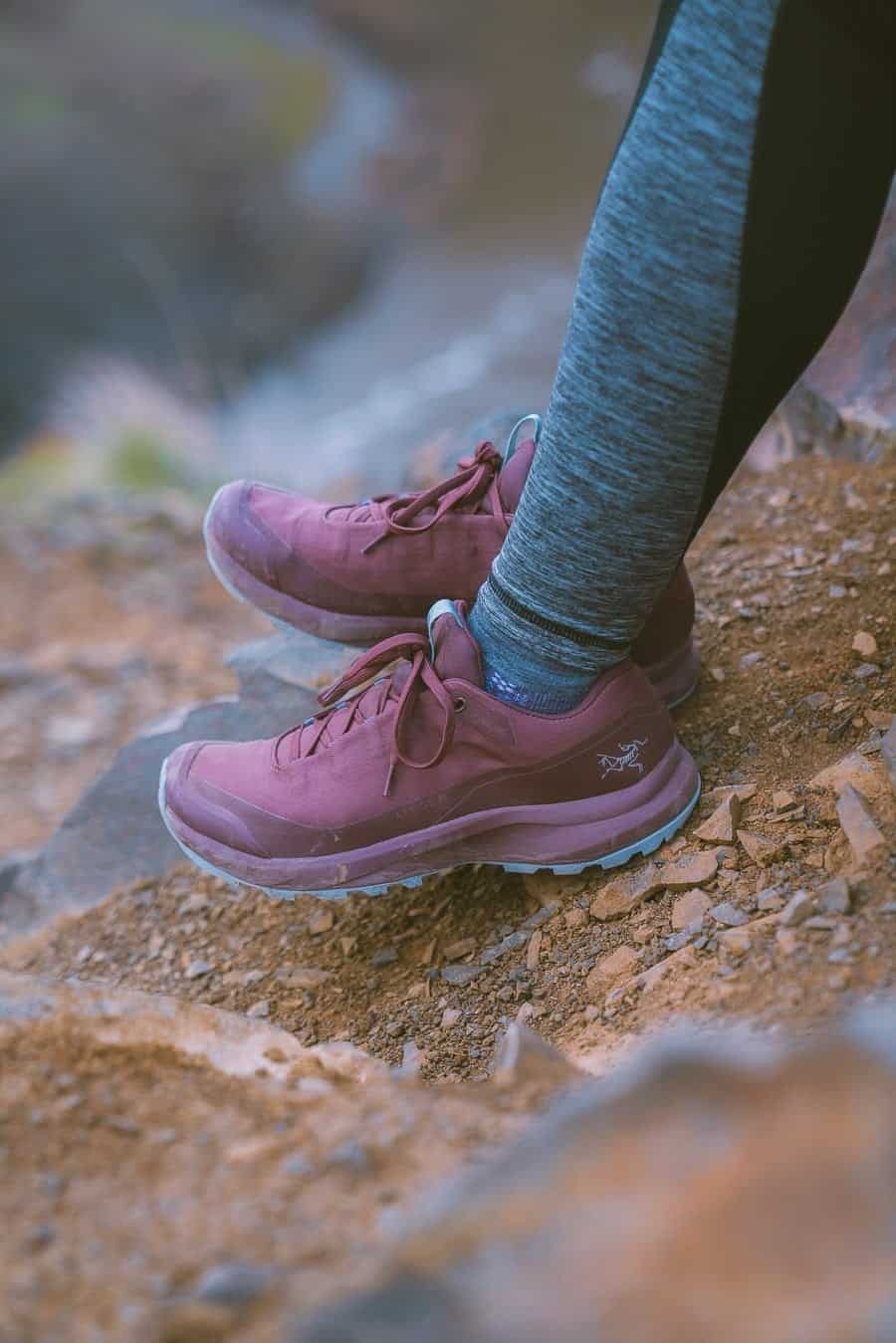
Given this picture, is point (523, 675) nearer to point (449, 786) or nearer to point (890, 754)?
point (449, 786)

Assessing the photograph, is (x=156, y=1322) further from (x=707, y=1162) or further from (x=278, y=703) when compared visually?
(x=278, y=703)

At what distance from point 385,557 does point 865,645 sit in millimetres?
544

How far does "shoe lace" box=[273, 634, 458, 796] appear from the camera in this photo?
110cm

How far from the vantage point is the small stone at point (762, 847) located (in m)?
1.03

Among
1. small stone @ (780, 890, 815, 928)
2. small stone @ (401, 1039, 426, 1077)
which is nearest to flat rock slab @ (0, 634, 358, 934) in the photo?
small stone @ (401, 1039, 426, 1077)

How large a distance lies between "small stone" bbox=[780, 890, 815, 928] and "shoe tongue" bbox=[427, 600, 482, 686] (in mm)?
361

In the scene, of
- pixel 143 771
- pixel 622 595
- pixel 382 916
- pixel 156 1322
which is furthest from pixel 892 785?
pixel 143 771

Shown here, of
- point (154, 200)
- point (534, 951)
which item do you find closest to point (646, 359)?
point (534, 951)

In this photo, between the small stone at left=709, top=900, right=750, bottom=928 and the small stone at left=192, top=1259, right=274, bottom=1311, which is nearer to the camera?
the small stone at left=192, top=1259, right=274, bottom=1311

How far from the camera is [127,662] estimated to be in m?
2.88

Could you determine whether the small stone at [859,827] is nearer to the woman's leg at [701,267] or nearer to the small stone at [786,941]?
the small stone at [786,941]

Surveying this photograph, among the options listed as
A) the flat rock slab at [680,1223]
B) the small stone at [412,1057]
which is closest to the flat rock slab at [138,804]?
the small stone at [412,1057]

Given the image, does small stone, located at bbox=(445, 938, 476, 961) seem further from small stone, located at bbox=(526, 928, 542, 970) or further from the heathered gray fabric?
the heathered gray fabric

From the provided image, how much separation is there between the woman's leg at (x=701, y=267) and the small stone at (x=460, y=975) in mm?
386
